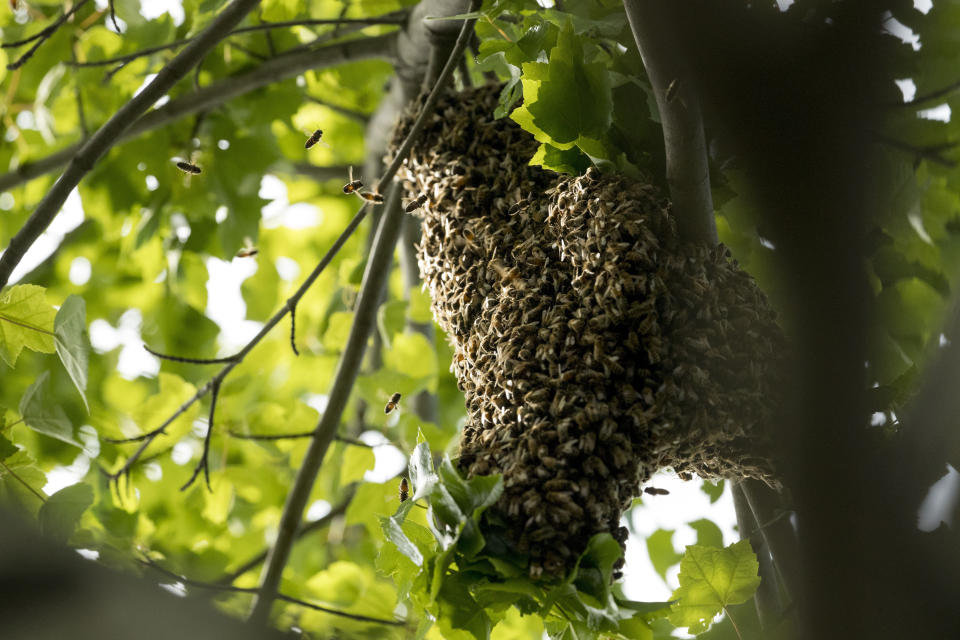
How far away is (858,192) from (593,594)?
1.66ft

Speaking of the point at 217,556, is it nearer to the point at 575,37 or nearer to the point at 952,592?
the point at 575,37

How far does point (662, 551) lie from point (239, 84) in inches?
53.2

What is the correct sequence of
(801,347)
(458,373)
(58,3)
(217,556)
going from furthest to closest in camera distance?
(58,3), (217,556), (458,373), (801,347)

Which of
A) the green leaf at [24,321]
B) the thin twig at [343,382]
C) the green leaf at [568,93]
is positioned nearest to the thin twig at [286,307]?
the thin twig at [343,382]

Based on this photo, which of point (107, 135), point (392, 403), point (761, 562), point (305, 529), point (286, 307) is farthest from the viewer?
point (305, 529)

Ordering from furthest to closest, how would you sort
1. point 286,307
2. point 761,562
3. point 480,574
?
point 286,307 → point 761,562 → point 480,574

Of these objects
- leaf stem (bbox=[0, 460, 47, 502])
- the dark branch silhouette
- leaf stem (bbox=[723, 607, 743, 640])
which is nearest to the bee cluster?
leaf stem (bbox=[723, 607, 743, 640])

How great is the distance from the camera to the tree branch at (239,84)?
5.62ft

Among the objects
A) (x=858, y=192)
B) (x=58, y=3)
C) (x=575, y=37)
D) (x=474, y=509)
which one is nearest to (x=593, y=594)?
(x=474, y=509)

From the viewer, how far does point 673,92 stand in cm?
89

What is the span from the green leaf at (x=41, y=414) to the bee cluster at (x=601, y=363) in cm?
59

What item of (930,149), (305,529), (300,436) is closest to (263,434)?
(300,436)

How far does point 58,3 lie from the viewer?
2.29 metres

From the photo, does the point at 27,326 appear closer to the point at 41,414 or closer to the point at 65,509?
the point at 41,414
